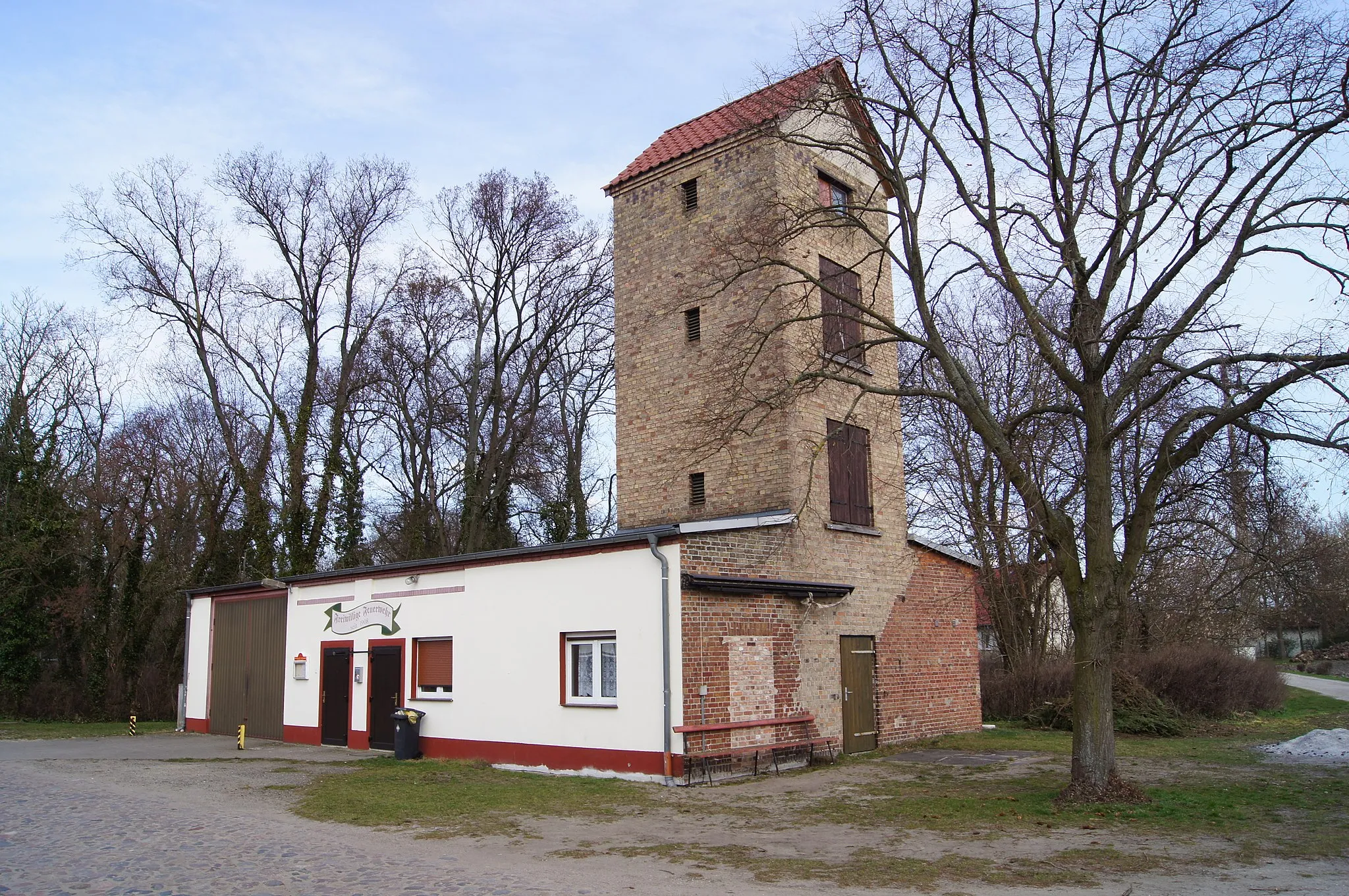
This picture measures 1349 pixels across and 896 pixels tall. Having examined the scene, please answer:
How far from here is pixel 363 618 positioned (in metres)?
18.2

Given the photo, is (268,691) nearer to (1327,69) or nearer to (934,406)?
(934,406)

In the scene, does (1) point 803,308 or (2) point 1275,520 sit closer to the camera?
(2) point 1275,520

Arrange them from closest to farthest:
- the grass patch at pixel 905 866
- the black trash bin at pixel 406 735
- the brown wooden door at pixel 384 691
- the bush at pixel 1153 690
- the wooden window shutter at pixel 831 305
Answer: the grass patch at pixel 905 866, the black trash bin at pixel 406 735, the brown wooden door at pixel 384 691, the wooden window shutter at pixel 831 305, the bush at pixel 1153 690

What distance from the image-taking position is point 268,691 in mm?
20438

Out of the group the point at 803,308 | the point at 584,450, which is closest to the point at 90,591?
the point at 584,450

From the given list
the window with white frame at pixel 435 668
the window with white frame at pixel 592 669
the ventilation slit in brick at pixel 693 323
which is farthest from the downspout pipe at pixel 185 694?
the ventilation slit in brick at pixel 693 323

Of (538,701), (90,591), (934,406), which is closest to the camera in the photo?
(538,701)

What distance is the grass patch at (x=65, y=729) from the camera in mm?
22422

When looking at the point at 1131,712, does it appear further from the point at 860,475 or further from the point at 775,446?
the point at 775,446

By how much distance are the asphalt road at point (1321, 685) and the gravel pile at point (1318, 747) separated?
587 inches

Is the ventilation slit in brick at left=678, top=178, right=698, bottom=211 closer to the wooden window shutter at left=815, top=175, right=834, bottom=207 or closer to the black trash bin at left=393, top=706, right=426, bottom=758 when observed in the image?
the wooden window shutter at left=815, top=175, right=834, bottom=207

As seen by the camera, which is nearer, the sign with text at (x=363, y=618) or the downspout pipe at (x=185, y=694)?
the sign with text at (x=363, y=618)

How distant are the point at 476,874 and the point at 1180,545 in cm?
1577

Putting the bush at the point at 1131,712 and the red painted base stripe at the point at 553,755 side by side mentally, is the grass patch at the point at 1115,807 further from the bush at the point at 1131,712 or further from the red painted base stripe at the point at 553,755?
the bush at the point at 1131,712
